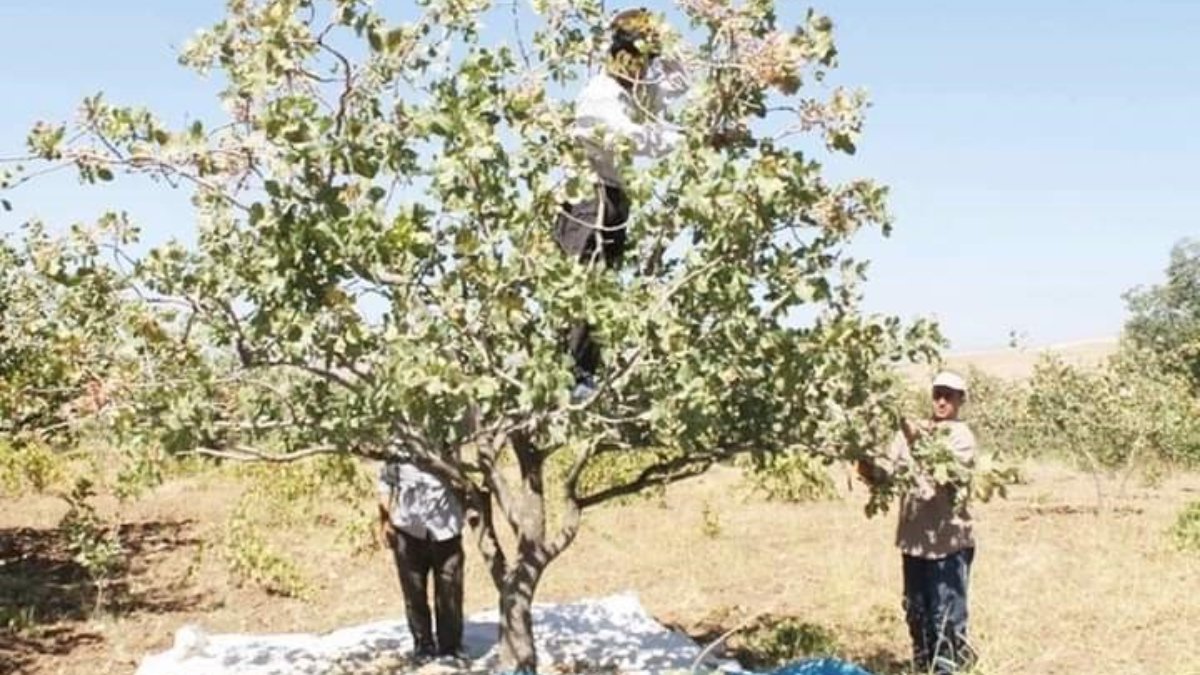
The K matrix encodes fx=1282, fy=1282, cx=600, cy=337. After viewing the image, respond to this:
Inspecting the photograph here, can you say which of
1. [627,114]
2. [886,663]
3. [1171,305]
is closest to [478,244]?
[627,114]

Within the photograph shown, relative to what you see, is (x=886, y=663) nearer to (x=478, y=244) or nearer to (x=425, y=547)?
(x=425, y=547)

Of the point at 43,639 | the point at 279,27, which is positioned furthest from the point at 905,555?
the point at 43,639

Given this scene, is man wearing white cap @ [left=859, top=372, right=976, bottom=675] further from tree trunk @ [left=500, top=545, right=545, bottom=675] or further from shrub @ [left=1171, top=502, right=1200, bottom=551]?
shrub @ [left=1171, top=502, right=1200, bottom=551]

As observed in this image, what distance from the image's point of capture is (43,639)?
32.5 ft

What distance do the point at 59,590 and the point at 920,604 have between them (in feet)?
27.0

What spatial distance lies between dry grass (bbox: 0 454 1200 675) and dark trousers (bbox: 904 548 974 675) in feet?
0.97

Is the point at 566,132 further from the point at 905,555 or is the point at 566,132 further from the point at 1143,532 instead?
the point at 1143,532

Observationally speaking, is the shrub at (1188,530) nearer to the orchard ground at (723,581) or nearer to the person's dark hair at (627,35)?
the orchard ground at (723,581)

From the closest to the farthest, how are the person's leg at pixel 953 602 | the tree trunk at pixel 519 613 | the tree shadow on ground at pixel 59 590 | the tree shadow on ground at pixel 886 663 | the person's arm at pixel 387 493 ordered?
the tree trunk at pixel 519 613
the person's leg at pixel 953 602
the person's arm at pixel 387 493
the tree shadow on ground at pixel 886 663
the tree shadow on ground at pixel 59 590

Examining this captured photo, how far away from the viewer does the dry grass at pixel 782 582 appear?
375 inches

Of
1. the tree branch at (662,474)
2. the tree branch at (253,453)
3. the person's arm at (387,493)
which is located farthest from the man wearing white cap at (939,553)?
the person's arm at (387,493)

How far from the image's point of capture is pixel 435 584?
8273 millimetres

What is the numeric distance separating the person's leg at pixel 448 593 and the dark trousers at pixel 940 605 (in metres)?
2.83

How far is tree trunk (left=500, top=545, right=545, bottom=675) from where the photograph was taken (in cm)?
658
